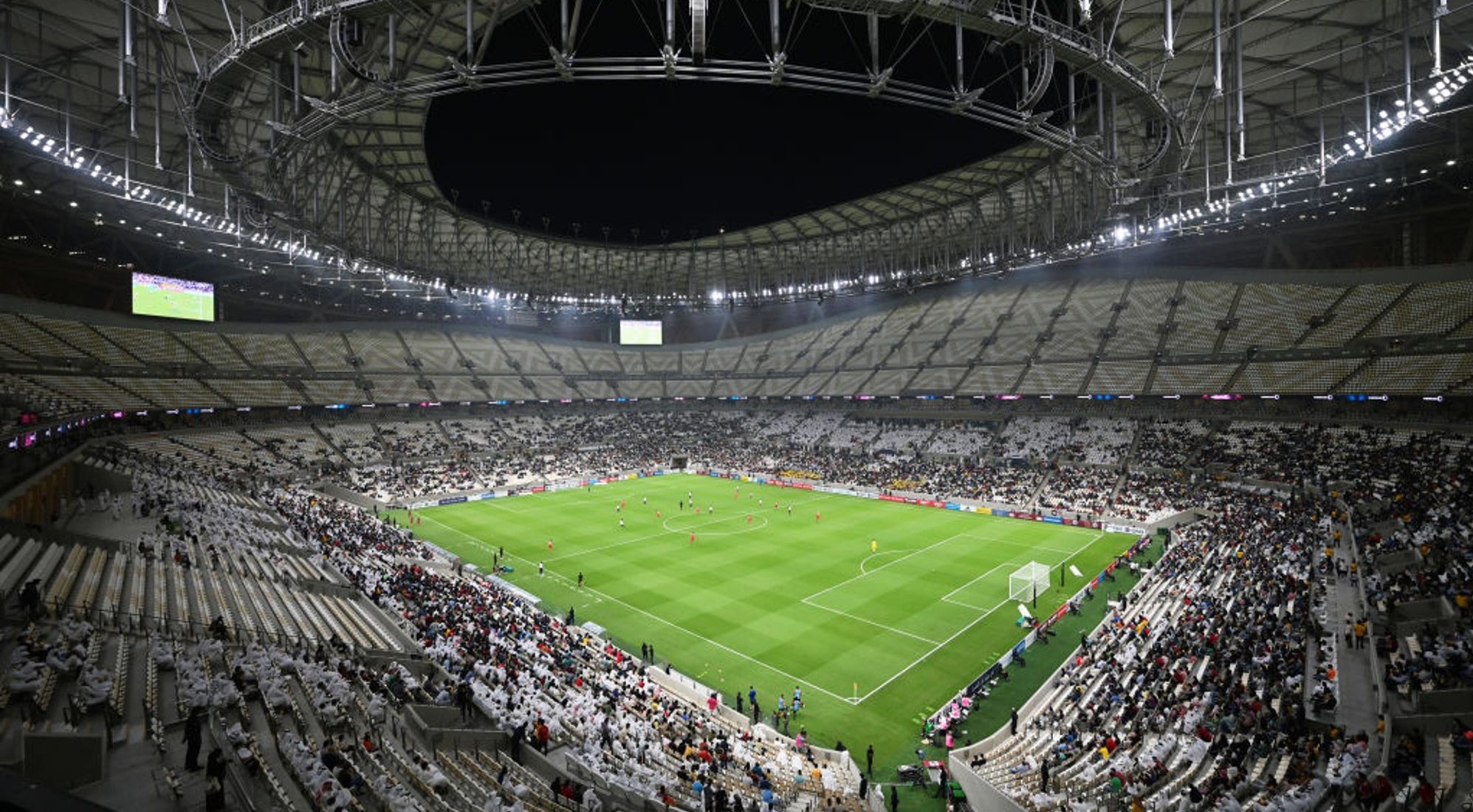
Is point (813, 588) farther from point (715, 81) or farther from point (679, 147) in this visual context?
point (679, 147)

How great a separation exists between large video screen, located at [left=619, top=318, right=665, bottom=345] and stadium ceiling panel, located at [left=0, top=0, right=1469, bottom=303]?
30.7 meters

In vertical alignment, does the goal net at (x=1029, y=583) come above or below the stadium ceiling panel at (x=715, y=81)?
below

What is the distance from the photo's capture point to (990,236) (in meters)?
49.8

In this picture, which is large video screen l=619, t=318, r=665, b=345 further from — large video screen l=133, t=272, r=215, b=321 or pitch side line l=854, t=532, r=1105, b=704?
pitch side line l=854, t=532, r=1105, b=704

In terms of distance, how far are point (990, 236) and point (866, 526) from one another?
945 inches

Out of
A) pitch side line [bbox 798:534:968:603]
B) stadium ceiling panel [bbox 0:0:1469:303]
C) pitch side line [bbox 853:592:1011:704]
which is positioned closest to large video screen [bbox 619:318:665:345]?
stadium ceiling panel [bbox 0:0:1469:303]

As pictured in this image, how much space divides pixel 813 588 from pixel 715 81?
21.1m

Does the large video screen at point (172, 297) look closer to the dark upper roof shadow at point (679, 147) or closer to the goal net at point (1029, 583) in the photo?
the dark upper roof shadow at point (679, 147)

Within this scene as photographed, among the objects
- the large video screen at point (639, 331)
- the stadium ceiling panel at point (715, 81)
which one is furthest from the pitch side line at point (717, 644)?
the large video screen at point (639, 331)

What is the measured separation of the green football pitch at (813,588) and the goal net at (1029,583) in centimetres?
47

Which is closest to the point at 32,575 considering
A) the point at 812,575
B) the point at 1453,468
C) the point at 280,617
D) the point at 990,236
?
the point at 280,617

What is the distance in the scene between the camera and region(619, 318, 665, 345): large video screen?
258ft

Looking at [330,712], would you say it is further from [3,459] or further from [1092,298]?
[1092,298]

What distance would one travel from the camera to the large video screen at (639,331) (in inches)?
3093
